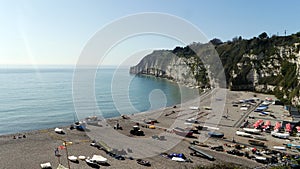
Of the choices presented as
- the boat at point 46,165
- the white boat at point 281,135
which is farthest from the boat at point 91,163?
the white boat at point 281,135

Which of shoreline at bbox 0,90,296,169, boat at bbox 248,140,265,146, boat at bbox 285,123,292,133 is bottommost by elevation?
shoreline at bbox 0,90,296,169

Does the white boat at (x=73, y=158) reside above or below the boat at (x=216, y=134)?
below

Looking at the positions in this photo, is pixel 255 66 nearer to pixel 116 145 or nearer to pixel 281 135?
pixel 281 135

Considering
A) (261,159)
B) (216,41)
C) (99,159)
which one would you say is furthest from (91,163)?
(216,41)

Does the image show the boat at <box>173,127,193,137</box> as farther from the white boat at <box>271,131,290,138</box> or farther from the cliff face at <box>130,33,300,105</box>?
the cliff face at <box>130,33,300,105</box>

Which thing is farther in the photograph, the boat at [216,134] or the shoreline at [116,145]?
the boat at [216,134]

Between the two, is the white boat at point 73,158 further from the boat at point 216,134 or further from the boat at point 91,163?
the boat at point 216,134

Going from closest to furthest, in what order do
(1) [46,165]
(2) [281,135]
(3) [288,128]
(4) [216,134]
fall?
(1) [46,165] → (4) [216,134] → (2) [281,135] → (3) [288,128]

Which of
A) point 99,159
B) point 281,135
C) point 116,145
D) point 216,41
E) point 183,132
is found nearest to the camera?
point 99,159

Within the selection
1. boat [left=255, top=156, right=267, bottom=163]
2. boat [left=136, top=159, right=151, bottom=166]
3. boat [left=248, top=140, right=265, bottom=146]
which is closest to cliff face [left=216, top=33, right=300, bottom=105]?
boat [left=248, top=140, right=265, bottom=146]
